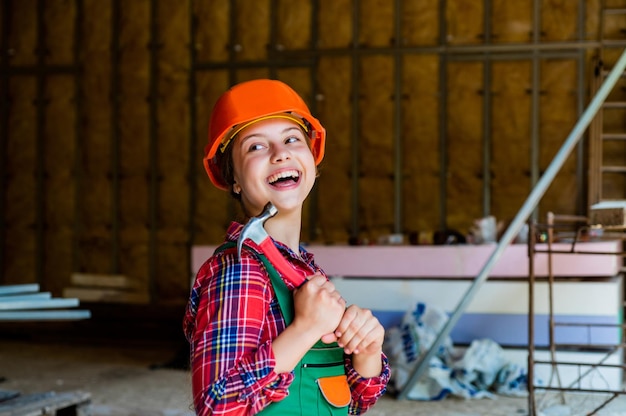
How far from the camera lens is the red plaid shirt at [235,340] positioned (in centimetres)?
120

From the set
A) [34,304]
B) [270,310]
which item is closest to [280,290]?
[270,310]

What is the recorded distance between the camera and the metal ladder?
6910mm

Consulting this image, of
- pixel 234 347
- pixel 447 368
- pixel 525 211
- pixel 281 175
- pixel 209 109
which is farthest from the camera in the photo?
pixel 209 109

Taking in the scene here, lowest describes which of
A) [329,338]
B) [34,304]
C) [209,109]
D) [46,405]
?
[46,405]

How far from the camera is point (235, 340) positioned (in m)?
1.21

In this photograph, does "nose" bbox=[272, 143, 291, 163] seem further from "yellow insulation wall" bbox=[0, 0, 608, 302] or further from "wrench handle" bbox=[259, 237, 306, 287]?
"yellow insulation wall" bbox=[0, 0, 608, 302]

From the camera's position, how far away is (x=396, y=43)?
758 cm

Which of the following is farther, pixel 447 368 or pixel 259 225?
pixel 447 368

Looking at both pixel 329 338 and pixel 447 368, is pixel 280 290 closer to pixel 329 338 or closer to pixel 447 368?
pixel 329 338

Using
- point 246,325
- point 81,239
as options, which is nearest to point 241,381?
point 246,325

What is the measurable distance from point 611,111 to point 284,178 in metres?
6.23

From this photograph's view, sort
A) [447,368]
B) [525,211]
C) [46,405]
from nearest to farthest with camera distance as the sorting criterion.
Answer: [46,405], [525,211], [447,368]

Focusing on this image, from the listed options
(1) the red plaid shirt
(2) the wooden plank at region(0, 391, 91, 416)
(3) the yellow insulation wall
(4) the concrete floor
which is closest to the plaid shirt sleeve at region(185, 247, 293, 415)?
(1) the red plaid shirt

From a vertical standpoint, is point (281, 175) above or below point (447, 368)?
above
